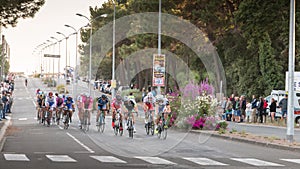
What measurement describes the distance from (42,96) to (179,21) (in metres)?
24.2

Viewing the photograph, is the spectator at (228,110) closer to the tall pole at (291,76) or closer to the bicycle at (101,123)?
the bicycle at (101,123)

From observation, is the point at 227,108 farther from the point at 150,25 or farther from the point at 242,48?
the point at 150,25

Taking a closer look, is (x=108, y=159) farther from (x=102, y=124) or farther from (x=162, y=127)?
(x=102, y=124)

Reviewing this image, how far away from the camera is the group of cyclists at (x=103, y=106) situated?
89.4 feet

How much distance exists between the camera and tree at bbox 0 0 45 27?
29.9 m

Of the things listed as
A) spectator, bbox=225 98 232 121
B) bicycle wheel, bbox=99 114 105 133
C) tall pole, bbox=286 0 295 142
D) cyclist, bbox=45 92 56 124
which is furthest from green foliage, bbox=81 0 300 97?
tall pole, bbox=286 0 295 142

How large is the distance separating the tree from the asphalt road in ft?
18.2

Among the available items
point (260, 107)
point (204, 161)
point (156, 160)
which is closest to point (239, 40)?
point (260, 107)

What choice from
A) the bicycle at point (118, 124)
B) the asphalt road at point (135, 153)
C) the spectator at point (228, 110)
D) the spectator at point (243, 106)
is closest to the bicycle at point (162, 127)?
the asphalt road at point (135, 153)

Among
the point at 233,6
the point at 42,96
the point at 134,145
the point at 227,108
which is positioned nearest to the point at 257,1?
the point at 227,108

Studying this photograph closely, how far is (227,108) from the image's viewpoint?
4538cm

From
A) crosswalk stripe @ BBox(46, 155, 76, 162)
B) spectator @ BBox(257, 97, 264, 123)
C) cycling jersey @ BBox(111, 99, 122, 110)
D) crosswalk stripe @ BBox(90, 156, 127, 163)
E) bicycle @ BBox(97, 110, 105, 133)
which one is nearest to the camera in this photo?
crosswalk stripe @ BBox(90, 156, 127, 163)

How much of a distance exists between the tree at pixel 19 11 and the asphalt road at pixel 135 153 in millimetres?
5562

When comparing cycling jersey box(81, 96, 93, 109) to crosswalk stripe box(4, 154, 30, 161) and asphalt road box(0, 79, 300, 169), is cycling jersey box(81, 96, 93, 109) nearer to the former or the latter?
asphalt road box(0, 79, 300, 169)
